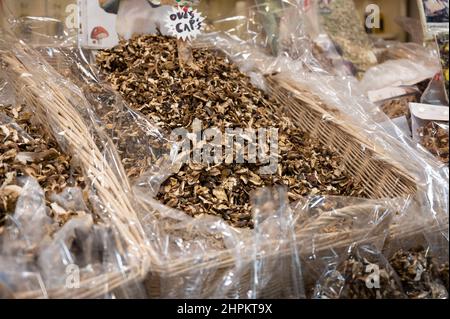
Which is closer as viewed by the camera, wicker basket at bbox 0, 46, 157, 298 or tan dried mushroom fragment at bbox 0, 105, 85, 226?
wicker basket at bbox 0, 46, 157, 298

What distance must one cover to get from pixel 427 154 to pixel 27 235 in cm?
98

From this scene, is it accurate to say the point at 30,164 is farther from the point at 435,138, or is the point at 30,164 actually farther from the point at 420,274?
the point at 435,138

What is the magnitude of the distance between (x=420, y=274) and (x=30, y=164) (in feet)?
2.82

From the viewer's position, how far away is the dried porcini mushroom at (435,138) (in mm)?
1333

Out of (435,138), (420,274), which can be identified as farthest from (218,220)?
(435,138)

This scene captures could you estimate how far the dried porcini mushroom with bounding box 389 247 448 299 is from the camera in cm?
103

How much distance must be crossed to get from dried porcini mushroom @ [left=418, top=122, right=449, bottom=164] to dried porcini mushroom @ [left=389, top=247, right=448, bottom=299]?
33 centimetres

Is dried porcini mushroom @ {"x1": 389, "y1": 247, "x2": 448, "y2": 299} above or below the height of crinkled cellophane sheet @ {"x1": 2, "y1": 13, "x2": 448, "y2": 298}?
below

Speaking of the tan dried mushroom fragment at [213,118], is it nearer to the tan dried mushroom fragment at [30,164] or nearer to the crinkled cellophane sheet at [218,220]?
the crinkled cellophane sheet at [218,220]

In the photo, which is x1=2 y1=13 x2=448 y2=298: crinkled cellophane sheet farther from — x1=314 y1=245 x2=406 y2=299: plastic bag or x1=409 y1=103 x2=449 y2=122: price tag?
x1=409 y1=103 x2=449 y2=122: price tag

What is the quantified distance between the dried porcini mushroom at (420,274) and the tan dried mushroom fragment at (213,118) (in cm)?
27

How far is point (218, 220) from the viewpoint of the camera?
41.1 inches

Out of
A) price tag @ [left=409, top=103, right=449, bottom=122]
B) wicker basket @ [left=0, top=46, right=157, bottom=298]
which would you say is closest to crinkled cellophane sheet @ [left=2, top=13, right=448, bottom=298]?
wicker basket @ [left=0, top=46, right=157, bottom=298]
